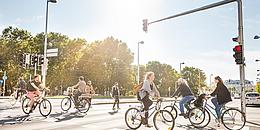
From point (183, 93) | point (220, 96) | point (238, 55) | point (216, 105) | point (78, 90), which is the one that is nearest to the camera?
point (220, 96)

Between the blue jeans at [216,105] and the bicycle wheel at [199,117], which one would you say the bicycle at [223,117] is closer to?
the bicycle wheel at [199,117]

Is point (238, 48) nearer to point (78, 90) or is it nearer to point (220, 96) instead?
point (220, 96)

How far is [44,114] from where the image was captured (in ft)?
44.7

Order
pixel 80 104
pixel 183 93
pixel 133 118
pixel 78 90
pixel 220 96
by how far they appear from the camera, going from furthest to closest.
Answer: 1. pixel 78 90
2. pixel 80 104
3. pixel 183 93
4. pixel 220 96
5. pixel 133 118

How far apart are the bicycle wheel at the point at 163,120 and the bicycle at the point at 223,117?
6.88 ft

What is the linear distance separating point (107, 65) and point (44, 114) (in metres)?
51.5

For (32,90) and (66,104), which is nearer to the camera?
(32,90)

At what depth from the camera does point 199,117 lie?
455 inches

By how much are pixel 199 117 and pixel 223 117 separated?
1001 millimetres

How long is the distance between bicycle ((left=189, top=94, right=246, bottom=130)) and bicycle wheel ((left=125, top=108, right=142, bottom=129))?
2.44 m

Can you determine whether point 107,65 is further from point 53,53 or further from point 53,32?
point 53,53

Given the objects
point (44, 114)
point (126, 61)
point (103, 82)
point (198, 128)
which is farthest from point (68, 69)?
point (198, 128)

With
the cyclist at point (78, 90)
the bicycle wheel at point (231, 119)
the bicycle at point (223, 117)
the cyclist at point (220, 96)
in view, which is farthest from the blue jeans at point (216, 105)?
the cyclist at point (78, 90)

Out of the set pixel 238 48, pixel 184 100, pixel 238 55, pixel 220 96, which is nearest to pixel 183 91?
pixel 184 100
